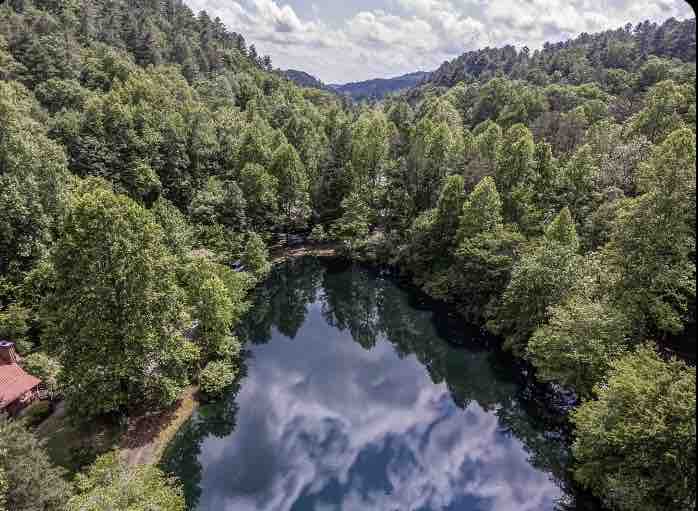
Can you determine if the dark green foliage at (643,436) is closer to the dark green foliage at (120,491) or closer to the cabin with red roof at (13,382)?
the dark green foliage at (120,491)

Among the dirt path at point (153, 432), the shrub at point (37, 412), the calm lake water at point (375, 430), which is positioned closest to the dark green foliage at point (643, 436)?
the calm lake water at point (375, 430)

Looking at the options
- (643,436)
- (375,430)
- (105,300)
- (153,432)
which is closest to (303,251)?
(375,430)

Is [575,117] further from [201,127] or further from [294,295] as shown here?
[201,127]

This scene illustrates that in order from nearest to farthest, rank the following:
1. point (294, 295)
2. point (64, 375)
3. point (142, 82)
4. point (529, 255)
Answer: point (64, 375)
point (529, 255)
point (294, 295)
point (142, 82)

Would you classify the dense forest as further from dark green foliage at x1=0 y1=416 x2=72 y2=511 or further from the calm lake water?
the calm lake water

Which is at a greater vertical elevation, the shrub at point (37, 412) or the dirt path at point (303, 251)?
the shrub at point (37, 412)

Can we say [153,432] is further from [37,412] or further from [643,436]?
[643,436]

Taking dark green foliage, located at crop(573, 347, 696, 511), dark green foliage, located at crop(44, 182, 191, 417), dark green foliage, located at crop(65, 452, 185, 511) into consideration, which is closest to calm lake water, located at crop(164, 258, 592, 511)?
dark green foliage, located at crop(65, 452, 185, 511)

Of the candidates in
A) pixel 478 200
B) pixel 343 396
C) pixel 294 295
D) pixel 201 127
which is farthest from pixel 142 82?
pixel 343 396
